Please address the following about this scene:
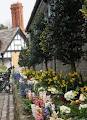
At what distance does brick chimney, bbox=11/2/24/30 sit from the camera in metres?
74.6

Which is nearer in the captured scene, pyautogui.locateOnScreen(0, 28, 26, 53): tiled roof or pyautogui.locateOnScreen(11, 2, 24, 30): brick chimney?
pyautogui.locateOnScreen(0, 28, 26, 53): tiled roof

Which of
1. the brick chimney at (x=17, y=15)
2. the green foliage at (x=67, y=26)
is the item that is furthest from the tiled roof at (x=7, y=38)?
the green foliage at (x=67, y=26)

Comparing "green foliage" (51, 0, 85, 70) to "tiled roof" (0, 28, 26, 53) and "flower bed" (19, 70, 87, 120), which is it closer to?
"flower bed" (19, 70, 87, 120)

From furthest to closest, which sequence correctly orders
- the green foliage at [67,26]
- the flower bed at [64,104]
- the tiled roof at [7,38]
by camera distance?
the tiled roof at [7,38] < the green foliage at [67,26] < the flower bed at [64,104]

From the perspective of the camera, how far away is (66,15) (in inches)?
463

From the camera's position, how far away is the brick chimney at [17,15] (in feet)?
245

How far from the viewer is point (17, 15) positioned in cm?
7562

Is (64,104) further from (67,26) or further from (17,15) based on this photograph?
(17,15)

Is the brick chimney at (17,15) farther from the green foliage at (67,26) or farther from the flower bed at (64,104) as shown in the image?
the flower bed at (64,104)

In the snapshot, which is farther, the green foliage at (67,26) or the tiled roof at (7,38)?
the tiled roof at (7,38)

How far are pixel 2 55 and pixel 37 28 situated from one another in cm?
4338

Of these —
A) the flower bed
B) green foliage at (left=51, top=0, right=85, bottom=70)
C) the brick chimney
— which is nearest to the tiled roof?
the brick chimney

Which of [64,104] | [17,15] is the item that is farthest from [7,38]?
[64,104]

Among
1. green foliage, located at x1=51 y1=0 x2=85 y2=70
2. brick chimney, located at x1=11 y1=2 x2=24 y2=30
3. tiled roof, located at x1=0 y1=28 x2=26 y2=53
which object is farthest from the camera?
brick chimney, located at x1=11 y1=2 x2=24 y2=30
